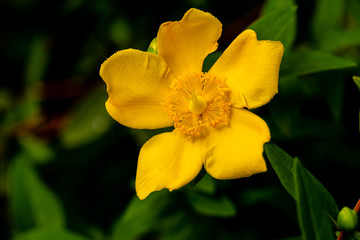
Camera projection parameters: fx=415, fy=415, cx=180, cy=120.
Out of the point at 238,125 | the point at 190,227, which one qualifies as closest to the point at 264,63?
the point at 238,125

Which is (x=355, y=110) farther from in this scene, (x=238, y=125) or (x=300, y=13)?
(x=238, y=125)

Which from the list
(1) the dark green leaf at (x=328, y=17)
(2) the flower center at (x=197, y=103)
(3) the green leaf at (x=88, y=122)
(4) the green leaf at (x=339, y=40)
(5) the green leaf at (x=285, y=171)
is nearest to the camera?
(5) the green leaf at (x=285, y=171)

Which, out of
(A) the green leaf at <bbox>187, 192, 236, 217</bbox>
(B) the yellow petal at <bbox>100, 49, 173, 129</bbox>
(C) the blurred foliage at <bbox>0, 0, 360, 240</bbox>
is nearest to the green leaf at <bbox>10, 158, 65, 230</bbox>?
(C) the blurred foliage at <bbox>0, 0, 360, 240</bbox>

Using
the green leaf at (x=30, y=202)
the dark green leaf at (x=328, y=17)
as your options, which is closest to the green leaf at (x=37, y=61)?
the green leaf at (x=30, y=202)

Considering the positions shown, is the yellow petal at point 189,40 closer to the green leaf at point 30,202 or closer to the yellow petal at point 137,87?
the yellow petal at point 137,87

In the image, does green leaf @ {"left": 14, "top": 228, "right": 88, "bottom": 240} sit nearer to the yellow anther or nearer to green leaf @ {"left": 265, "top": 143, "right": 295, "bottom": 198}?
the yellow anther

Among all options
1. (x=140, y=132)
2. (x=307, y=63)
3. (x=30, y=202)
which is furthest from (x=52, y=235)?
(x=307, y=63)

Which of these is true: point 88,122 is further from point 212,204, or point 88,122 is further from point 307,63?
point 307,63
